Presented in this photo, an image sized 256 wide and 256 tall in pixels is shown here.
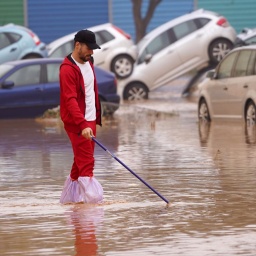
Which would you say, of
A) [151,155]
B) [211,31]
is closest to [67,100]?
[151,155]

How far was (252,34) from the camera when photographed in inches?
1374

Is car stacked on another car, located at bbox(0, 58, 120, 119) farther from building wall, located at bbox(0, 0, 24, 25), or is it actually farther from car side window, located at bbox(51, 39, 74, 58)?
building wall, located at bbox(0, 0, 24, 25)

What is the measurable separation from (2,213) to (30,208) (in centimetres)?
37

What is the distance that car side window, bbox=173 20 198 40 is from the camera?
1383 inches

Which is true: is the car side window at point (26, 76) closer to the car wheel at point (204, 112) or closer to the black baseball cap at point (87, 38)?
the car wheel at point (204, 112)

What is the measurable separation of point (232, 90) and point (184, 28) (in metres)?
12.0

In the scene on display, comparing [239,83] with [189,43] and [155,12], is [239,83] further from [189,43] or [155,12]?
[155,12]

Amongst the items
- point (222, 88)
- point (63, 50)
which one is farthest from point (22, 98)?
point (63, 50)

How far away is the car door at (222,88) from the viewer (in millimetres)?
23953

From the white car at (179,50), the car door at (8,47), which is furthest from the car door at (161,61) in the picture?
the car door at (8,47)

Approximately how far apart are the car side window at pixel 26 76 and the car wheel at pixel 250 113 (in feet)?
18.4

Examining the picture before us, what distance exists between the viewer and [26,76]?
2695 cm

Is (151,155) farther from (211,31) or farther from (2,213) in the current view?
(211,31)

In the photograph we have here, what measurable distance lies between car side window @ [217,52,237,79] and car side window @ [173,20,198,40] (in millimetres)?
10621
